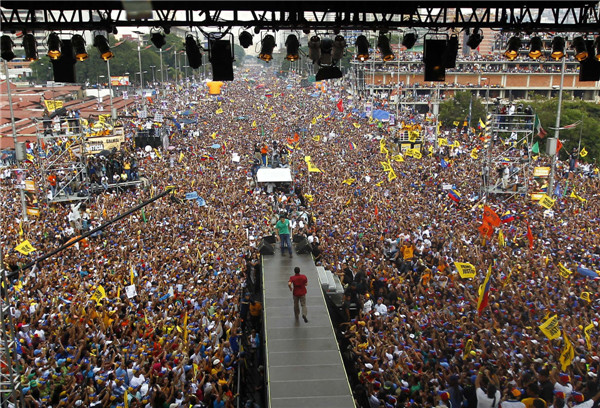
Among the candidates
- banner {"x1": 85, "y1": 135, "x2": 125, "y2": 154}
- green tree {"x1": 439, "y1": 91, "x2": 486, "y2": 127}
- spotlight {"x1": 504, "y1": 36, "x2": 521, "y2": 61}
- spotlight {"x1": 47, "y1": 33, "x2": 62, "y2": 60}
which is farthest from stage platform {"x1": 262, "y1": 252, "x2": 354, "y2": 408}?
green tree {"x1": 439, "y1": 91, "x2": 486, "y2": 127}

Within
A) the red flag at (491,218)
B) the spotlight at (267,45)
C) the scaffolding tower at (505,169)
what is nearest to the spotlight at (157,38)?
the spotlight at (267,45)

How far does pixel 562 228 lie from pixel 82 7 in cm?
1499

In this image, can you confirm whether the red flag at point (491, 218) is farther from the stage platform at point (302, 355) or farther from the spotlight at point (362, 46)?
the spotlight at point (362, 46)

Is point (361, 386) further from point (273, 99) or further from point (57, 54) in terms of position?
point (273, 99)

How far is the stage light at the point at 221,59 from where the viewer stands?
11.7 m

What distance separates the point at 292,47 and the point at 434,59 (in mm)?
2833

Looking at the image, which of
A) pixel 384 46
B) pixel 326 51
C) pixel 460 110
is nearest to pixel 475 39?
pixel 384 46

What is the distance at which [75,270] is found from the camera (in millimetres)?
15383

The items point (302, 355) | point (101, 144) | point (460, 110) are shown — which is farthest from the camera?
point (460, 110)

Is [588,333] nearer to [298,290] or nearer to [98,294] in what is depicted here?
[298,290]

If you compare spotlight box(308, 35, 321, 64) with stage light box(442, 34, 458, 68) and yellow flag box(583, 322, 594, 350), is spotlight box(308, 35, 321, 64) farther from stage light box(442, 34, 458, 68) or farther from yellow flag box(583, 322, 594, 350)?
yellow flag box(583, 322, 594, 350)

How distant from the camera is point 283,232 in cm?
1514

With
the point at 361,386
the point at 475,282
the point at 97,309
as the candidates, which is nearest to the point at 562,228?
the point at 475,282

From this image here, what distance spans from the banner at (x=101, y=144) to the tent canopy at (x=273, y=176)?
778 cm
